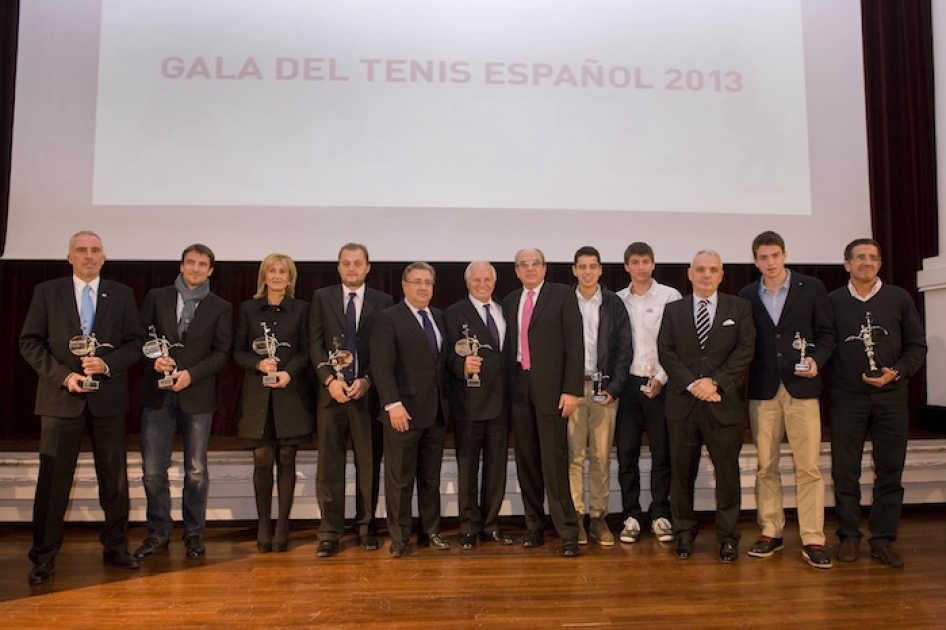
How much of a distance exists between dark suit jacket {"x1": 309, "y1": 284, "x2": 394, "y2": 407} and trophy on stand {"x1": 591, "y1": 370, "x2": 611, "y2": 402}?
50.7 inches

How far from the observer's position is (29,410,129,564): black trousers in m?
3.23

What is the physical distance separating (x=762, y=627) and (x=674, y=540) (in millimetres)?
1225

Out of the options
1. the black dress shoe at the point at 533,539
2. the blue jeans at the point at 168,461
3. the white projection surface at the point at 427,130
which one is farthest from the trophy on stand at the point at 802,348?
the blue jeans at the point at 168,461

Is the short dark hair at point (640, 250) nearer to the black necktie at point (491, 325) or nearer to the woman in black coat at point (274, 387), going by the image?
the black necktie at point (491, 325)

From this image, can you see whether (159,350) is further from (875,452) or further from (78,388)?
(875,452)

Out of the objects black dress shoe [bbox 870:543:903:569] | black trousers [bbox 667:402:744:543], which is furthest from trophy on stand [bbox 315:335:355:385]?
black dress shoe [bbox 870:543:903:569]

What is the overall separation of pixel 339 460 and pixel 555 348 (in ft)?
4.48

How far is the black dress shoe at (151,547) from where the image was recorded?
3.53 m

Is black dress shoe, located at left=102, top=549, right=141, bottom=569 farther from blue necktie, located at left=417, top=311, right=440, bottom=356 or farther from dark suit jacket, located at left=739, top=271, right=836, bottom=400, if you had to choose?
dark suit jacket, located at left=739, top=271, right=836, bottom=400

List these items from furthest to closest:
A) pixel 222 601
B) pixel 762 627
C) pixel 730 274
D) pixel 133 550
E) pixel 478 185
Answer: pixel 730 274
pixel 478 185
pixel 133 550
pixel 222 601
pixel 762 627

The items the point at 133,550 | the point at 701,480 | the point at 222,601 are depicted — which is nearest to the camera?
the point at 222,601

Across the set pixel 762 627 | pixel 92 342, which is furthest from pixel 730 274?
pixel 92 342

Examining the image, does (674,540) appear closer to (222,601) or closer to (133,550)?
(222,601)

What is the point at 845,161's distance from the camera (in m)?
5.33
